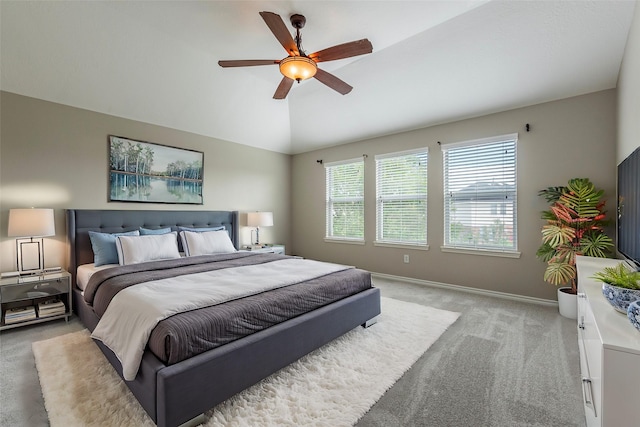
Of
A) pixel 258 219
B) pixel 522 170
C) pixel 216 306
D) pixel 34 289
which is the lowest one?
pixel 34 289

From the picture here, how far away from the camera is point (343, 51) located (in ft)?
7.85

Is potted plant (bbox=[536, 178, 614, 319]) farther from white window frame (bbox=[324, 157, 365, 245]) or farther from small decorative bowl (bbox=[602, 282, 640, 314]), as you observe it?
white window frame (bbox=[324, 157, 365, 245])

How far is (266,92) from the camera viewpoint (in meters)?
4.64

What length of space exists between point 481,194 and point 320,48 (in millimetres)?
2908

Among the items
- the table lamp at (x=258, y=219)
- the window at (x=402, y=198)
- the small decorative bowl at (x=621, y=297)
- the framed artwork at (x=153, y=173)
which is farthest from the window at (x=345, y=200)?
the small decorative bowl at (x=621, y=297)

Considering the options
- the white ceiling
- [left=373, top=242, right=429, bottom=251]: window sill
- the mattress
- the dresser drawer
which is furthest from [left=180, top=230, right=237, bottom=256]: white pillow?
the dresser drawer

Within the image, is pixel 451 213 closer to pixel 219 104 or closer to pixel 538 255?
pixel 538 255

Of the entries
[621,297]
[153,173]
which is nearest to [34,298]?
[153,173]

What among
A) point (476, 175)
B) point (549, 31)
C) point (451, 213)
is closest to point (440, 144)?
point (476, 175)

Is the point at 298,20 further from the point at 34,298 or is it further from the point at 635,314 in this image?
the point at 34,298

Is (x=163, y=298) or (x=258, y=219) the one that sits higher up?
(x=258, y=219)

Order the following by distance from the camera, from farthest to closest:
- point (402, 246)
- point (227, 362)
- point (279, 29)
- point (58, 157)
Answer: point (402, 246) → point (58, 157) → point (279, 29) → point (227, 362)

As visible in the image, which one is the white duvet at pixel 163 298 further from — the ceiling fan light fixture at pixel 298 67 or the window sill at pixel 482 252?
the window sill at pixel 482 252

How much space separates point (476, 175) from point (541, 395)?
2.96 metres
